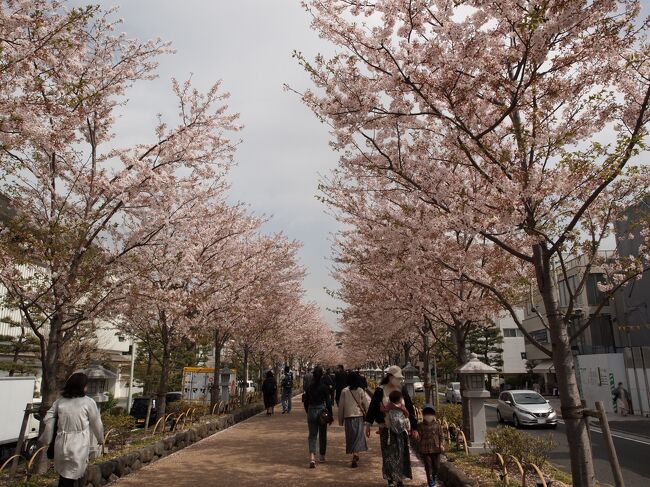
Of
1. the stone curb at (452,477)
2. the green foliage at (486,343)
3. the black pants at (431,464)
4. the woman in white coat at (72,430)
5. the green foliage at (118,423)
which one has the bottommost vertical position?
the stone curb at (452,477)

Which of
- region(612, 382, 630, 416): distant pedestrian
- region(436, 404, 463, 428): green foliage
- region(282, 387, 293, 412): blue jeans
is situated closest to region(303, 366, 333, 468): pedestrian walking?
region(436, 404, 463, 428): green foliage

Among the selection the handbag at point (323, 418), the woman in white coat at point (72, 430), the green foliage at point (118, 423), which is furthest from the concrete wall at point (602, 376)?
the woman in white coat at point (72, 430)

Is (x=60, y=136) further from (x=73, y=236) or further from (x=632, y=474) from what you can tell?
(x=632, y=474)

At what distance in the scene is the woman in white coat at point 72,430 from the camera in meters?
4.89

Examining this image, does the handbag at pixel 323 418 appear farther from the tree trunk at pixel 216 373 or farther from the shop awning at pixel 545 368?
the shop awning at pixel 545 368

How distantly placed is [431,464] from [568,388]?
7.99ft

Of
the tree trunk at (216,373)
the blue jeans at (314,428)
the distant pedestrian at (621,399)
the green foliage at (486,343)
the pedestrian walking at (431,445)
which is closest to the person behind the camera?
the pedestrian walking at (431,445)

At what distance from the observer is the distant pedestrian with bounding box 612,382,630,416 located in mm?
23281

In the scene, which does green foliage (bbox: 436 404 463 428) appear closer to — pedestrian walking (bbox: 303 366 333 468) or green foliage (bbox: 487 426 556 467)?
green foliage (bbox: 487 426 556 467)

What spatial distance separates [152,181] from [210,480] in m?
5.14

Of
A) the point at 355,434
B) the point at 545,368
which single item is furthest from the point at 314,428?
the point at 545,368

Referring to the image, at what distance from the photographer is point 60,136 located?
6930 millimetres

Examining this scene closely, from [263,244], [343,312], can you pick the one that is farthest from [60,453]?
[343,312]

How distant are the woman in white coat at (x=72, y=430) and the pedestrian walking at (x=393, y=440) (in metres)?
3.83
